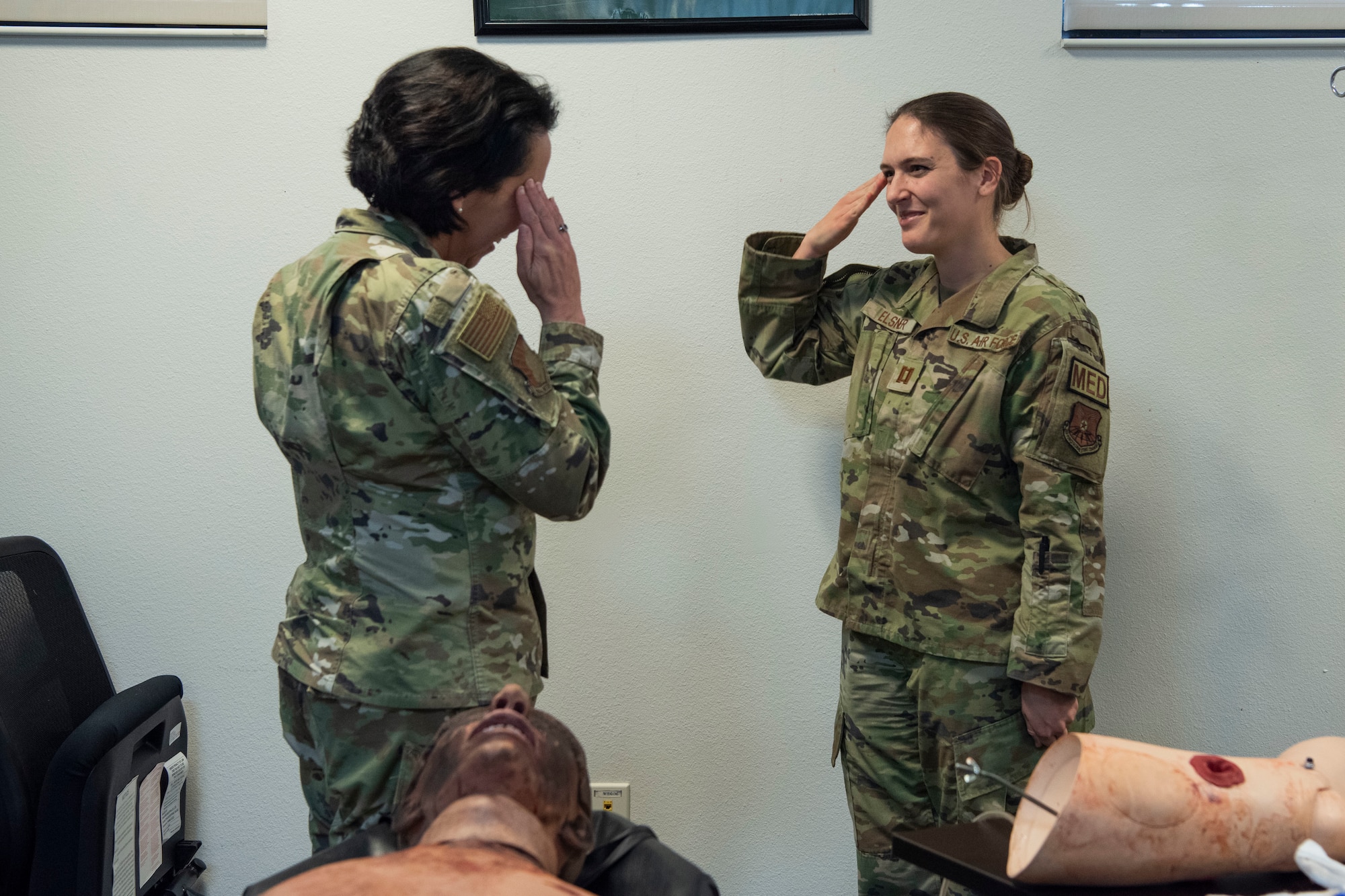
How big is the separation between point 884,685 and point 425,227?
0.94 metres

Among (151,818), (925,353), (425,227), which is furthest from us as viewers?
(151,818)

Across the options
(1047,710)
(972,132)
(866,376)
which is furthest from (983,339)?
(1047,710)

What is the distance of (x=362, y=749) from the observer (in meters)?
1.19

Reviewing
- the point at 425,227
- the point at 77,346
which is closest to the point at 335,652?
the point at 425,227

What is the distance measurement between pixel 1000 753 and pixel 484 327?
0.96m

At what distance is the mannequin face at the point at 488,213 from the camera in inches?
50.7

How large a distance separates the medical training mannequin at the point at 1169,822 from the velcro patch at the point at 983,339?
0.65 m

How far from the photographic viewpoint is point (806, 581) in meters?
1.98

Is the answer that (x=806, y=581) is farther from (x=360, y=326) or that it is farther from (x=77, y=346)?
(x=77, y=346)

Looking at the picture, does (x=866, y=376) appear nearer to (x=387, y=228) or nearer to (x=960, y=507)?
(x=960, y=507)

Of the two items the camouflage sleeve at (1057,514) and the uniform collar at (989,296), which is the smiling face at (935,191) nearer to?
the uniform collar at (989,296)

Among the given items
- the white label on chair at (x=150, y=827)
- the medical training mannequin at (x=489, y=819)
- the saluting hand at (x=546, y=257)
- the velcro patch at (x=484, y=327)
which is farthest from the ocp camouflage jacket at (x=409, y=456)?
the white label on chair at (x=150, y=827)

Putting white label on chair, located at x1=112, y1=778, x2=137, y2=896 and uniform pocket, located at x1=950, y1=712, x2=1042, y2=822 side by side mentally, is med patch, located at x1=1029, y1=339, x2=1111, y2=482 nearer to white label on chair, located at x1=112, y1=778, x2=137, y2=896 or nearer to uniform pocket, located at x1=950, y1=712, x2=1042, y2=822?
uniform pocket, located at x1=950, y1=712, x2=1042, y2=822

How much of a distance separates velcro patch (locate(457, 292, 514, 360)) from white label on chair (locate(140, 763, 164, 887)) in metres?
1.21
